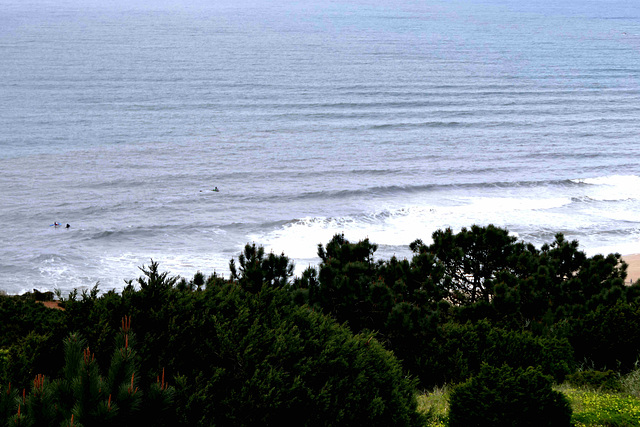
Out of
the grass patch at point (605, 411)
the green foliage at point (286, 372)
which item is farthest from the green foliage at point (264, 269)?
the grass patch at point (605, 411)

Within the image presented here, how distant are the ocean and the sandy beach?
1.43 m

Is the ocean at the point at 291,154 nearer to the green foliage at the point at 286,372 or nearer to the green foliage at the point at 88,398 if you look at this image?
the green foliage at the point at 286,372

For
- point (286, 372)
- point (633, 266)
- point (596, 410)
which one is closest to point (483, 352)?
point (596, 410)

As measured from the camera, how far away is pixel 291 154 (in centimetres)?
4638

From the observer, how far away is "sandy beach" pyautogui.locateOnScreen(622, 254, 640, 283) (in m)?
24.6

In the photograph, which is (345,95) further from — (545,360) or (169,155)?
(545,360)

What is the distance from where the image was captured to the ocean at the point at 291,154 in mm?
30531

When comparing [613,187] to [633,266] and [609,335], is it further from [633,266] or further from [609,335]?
[609,335]

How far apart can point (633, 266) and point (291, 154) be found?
26.6 meters

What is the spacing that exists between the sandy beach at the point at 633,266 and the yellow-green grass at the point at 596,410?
18195 millimetres

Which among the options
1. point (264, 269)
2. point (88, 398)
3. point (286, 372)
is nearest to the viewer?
point (88, 398)

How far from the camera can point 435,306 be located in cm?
1199

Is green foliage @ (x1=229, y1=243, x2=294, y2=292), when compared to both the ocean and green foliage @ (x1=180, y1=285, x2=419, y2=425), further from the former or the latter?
the ocean

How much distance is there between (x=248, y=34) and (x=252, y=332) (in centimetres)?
14089
